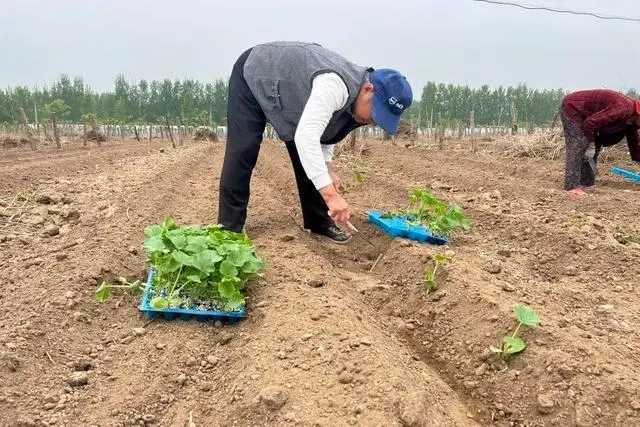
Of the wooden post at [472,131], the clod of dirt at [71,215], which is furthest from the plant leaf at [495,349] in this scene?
the wooden post at [472,131]

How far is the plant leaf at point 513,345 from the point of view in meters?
2.39

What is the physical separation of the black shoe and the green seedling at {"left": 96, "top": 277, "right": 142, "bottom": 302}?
1592mm

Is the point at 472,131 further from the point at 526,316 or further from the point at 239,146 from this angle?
the point at 526,316

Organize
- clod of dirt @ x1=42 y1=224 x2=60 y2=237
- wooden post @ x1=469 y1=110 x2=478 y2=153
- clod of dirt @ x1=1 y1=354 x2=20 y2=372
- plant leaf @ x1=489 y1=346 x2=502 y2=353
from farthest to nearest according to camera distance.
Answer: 1. wooden post @ x1=469 y1=110 x2=478 y2=153
2. clod of dirt @ x1=42 y1=224 x2=60 y2=237
3. plant leaf @ x1=489 y1=346 x2=502 y2=353
4. clod of dirt @ x1=1 y1=354 x2=20 y2=372

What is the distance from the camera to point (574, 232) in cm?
429

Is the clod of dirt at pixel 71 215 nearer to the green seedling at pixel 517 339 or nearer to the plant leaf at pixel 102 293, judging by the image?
the plant leaf at pixel 102 293

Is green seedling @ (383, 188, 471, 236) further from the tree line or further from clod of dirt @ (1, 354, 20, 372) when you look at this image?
the tree line

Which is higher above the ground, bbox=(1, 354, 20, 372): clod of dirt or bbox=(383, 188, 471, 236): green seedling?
bbox=(383, 188, 471, 236): green seedling

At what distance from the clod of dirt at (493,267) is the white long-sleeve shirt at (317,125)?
1.31 metres

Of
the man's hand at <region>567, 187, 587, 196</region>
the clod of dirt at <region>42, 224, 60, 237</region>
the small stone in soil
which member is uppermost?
the man's hand at <region>567, 187, 587, 196</region>

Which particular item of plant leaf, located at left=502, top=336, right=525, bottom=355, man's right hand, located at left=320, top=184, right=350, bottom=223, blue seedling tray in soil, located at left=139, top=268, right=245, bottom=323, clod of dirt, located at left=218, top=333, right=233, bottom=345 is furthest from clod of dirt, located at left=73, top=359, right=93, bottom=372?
plant leaf, located at left=502, top=336, right=525, bottom=355

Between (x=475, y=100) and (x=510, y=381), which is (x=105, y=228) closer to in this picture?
(x=510, y=381)

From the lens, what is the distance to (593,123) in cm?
598

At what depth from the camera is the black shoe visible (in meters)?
4.20
